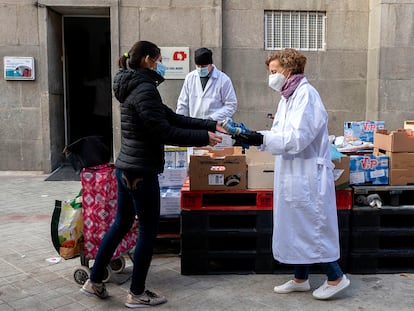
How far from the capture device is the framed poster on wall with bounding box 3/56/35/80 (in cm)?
899

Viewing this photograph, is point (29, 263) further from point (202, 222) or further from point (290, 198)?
point (290, 198)

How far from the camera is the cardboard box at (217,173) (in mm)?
4258

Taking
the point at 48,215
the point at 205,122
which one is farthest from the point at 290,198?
the point at 48,215

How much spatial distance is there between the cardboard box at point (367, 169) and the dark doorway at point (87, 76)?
269 inches

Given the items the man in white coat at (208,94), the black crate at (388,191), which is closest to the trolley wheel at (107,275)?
the black crate at (388,191)

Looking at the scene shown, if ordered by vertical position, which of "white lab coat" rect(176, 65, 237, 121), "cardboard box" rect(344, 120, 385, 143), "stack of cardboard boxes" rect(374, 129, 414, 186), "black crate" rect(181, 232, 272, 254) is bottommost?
Answer: "black crate" rect(181, 232, 272, 254)

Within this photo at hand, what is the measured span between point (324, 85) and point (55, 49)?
5.06 m

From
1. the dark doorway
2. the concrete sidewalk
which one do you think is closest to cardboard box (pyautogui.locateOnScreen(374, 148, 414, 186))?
the concrete sidewalk

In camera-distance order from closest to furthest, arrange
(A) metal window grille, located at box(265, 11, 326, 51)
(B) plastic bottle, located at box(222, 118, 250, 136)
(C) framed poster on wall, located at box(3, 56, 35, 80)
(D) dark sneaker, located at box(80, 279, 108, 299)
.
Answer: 1. (B) plastic bottle, located at box(222, 118, 250, 136)
2. (D) dark sneaker, located at box(80, 279, 108, 299)
3. (C) framed poster on wall, located at box(3, 56, 35, 80)
4. (A) metal window grille, located at box(265, 11, 326, 51)

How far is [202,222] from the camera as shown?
4270 millimetres

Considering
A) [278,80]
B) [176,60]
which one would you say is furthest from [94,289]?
[176,60]

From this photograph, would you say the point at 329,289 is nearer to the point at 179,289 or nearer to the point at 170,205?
the point at 179,289

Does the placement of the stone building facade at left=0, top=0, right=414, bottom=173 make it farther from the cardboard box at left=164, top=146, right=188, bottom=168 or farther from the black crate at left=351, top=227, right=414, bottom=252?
the black crate at left=351, top=227, right=414, bottom=252

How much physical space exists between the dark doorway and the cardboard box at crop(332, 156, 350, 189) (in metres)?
6.87
